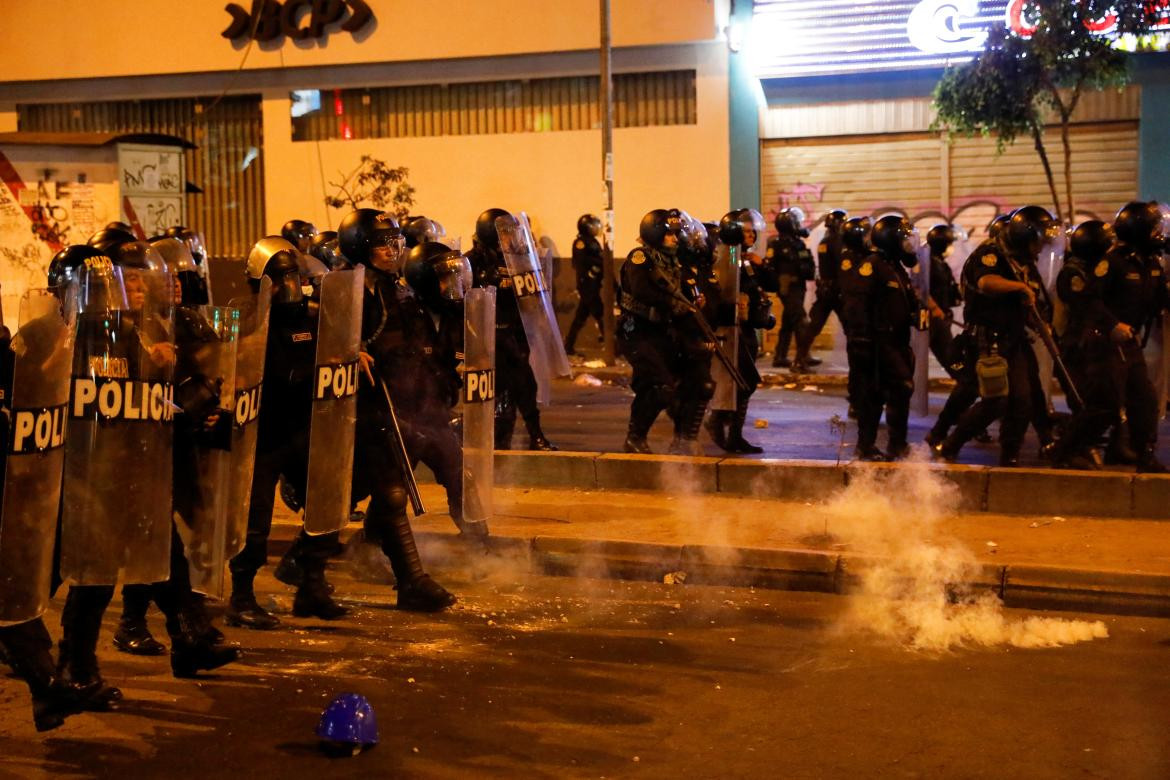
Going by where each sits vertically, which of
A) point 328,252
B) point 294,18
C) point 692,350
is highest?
point 294,18

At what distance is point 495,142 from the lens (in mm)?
19562

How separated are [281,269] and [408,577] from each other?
5.34ft

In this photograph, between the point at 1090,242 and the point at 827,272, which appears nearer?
the point at 1090,242

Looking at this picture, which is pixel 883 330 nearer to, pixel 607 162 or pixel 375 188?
pixel 607 162

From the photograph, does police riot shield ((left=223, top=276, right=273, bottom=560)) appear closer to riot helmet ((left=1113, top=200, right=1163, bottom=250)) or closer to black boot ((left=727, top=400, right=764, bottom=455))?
black boot ((left=727, top=400, right=764, bottom=455))

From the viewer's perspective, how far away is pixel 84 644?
5.30m

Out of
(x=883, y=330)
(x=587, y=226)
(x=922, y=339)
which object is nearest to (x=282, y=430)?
(x=883, y=330)

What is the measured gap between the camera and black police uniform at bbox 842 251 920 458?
30.4 ft

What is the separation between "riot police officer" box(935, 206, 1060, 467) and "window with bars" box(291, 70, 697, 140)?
10047 millimetres

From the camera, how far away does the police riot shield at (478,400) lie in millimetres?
6969

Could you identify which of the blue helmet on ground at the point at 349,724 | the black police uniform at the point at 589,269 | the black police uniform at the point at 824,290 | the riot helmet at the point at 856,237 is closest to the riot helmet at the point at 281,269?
the blue helmet on ground at the point at 349,724

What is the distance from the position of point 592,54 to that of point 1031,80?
634 cm

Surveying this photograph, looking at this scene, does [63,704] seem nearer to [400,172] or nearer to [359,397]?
[359,397]

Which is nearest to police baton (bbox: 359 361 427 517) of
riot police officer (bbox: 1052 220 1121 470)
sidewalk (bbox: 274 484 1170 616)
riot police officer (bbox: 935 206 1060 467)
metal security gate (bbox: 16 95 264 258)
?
sidewalk (bbox: 274 484 1170 616)
